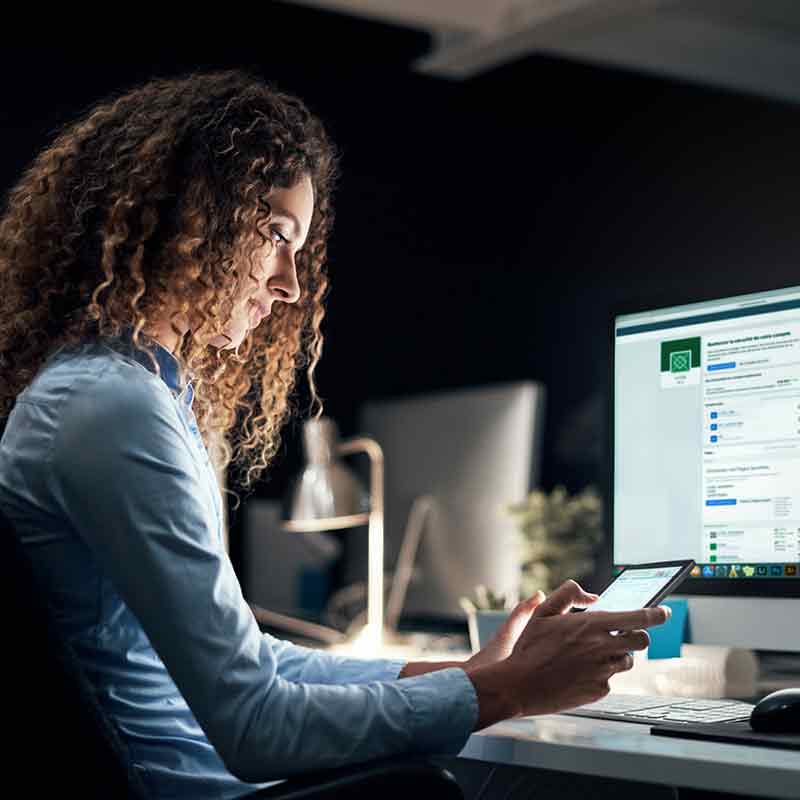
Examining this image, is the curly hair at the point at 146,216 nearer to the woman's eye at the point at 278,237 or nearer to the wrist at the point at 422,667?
the woman's eye at the point at 278,237

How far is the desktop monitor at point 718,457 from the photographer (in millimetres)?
1474

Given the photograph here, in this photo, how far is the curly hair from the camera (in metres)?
1.23

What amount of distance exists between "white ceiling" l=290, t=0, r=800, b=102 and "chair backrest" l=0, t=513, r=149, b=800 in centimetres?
308

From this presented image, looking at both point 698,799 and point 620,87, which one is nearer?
point 698,799

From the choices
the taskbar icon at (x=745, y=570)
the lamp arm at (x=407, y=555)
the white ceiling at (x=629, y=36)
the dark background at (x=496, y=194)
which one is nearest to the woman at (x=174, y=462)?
the taskbar icon at (x=745, y=570)

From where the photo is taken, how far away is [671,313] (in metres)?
1.62

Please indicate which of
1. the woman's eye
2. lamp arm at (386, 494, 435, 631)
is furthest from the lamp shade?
the woman's eye

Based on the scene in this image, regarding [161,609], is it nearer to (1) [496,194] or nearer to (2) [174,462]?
(2) [174,462]

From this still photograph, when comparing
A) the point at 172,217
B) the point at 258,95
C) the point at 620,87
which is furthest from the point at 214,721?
the point at 620,87

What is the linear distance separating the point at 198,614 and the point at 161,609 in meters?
0.03

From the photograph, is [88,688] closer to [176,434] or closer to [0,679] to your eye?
[0,679]

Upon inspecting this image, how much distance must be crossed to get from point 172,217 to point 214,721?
49 centimetres

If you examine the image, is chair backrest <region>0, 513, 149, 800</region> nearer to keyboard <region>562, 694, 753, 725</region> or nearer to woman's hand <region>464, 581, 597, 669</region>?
woman's hand <region>464, 581, 597, 669</region>

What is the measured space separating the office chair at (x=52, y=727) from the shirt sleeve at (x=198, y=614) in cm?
5
